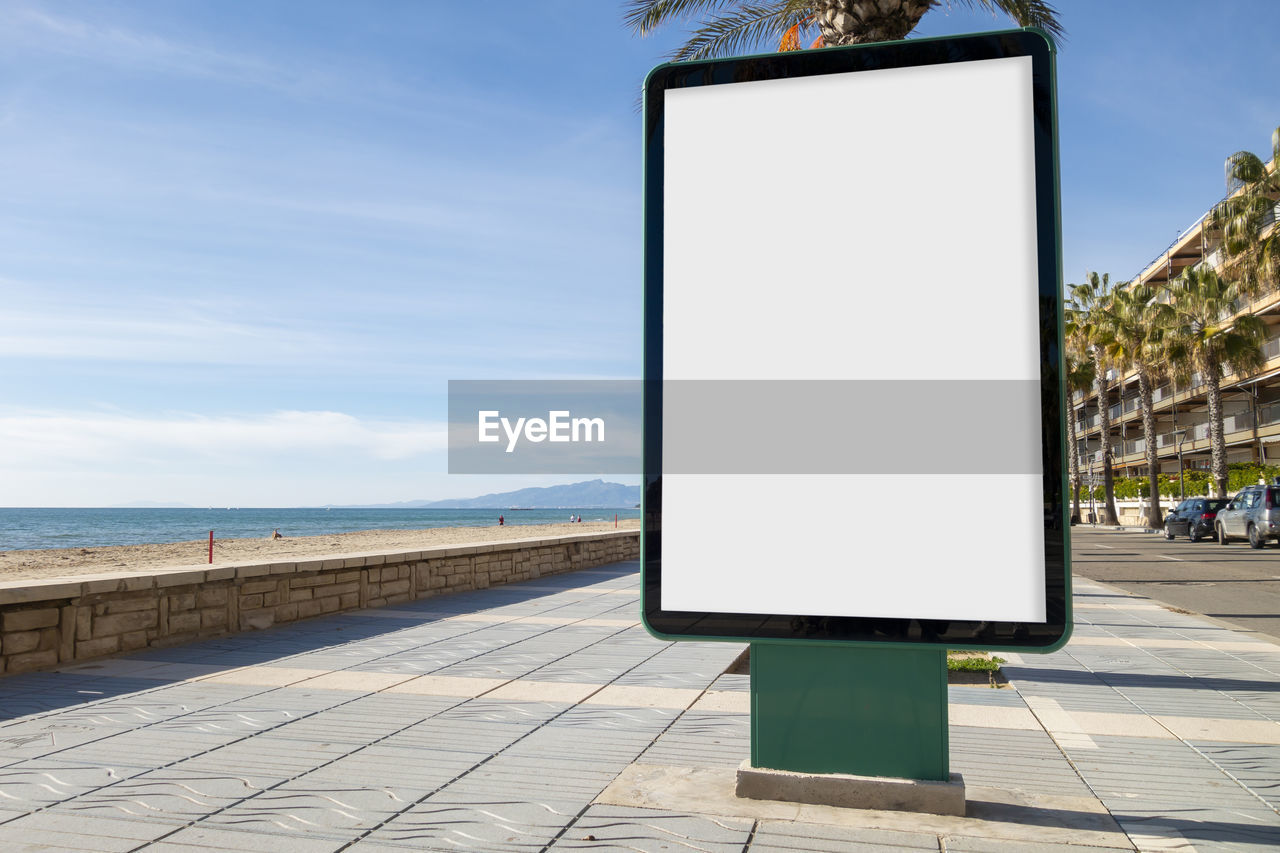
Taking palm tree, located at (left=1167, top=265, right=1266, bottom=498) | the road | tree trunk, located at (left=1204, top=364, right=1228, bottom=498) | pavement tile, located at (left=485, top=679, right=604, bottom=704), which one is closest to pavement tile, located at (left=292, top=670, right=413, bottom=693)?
pavement tile, located at (left=485, top=679, right=604, bottom=704)

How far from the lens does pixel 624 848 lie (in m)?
3.28

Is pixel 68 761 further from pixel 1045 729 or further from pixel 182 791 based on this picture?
pixel 1045 729

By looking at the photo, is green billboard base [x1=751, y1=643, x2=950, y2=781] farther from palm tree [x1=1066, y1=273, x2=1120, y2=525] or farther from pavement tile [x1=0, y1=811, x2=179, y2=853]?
palm tree [x1=1066, y1=273, x2=1120, y2=525]

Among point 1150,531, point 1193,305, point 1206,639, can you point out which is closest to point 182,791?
point 1206,639

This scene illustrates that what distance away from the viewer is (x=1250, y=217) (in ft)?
105

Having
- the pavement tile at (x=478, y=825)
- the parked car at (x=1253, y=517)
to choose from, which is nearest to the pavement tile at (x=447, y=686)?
the pavement tile at (x=478, y=825)

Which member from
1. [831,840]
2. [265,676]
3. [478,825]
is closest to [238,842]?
[478,825]

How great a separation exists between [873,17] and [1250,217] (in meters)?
31.9

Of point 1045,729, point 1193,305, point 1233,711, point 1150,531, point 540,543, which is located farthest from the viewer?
point 1150,531

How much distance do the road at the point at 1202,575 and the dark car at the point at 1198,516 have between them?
1251 mm

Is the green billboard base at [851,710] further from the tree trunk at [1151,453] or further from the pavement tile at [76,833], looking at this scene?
the tree trunk at [1151,453]

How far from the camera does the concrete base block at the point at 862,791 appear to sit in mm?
3525

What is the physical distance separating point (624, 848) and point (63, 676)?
197 inches

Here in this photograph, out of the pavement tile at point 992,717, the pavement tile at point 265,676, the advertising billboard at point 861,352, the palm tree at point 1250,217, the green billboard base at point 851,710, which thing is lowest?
the pavement tile at point 992,717
